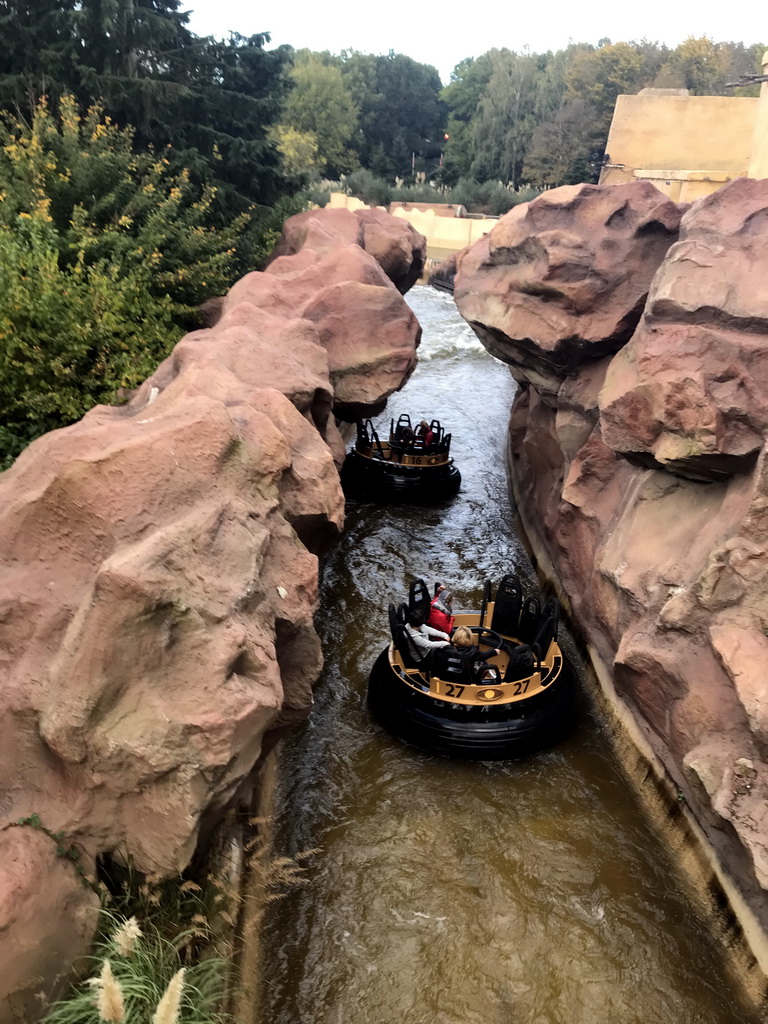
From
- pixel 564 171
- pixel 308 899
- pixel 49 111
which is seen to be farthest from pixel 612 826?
pixel 564 171

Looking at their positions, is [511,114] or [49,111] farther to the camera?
[511,114]

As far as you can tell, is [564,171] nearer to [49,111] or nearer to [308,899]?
[49,111]

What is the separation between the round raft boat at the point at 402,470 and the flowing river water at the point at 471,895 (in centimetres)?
469

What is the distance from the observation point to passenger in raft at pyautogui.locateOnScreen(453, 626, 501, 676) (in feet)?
23.8

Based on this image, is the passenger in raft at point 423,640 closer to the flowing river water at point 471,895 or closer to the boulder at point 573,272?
the flowing river water at point 471,895

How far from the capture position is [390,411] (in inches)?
754

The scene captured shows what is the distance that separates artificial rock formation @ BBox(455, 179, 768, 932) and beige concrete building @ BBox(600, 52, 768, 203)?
17.4 metres

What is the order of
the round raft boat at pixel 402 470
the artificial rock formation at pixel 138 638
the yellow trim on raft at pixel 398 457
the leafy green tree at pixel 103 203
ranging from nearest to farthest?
1. the artificial rock formation at pixel 138 638
2. the leafy green tree at pixel 103 203
3. the round raft boat at pixel 402 470
4. the yellow trim on raft at pixel 398 457

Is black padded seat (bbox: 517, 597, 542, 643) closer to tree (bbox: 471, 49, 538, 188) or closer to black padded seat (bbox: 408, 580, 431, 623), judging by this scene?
black padded seat (bbox: 408, 580, 431, 623)

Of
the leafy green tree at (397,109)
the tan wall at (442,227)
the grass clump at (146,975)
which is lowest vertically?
the grass clump at (146,975)

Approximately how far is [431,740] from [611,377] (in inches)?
162

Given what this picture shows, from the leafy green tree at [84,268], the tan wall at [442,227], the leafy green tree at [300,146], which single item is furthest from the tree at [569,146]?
the leafy green tree at [84,268]

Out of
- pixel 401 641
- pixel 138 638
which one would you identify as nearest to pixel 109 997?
pixel 138 638

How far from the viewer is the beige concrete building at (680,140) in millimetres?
25156
